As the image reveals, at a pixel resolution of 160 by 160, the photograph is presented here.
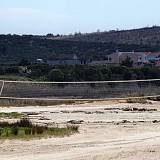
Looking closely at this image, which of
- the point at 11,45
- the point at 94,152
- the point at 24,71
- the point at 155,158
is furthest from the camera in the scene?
the point at 11,45

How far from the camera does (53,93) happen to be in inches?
1098

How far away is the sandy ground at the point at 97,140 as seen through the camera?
12.4 meters

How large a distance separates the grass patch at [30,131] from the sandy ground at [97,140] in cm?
34

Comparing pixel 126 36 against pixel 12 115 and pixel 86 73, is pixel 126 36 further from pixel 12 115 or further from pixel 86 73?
pixel 12 115

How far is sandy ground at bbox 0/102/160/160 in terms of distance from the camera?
12.4m

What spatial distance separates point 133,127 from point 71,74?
23.9 m

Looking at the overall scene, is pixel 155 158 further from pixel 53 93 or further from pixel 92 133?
pixel 53 93

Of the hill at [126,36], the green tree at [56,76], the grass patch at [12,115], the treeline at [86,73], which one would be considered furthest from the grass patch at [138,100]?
the hill at [126,36]

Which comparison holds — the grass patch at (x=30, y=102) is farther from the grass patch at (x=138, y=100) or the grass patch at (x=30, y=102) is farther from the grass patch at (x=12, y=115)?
the grass patch at (x=12, y=115)

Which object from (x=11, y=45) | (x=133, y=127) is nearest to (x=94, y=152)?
(x=133, y=127)

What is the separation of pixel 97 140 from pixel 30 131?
6.19ft

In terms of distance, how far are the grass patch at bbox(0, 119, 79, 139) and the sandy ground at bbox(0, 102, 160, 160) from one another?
1.11ft

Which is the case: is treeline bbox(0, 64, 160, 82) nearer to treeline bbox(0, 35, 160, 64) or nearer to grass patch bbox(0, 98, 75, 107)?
grass patch bbox(0, 98, 75, 107)

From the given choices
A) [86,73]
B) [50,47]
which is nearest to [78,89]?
[86,73]
